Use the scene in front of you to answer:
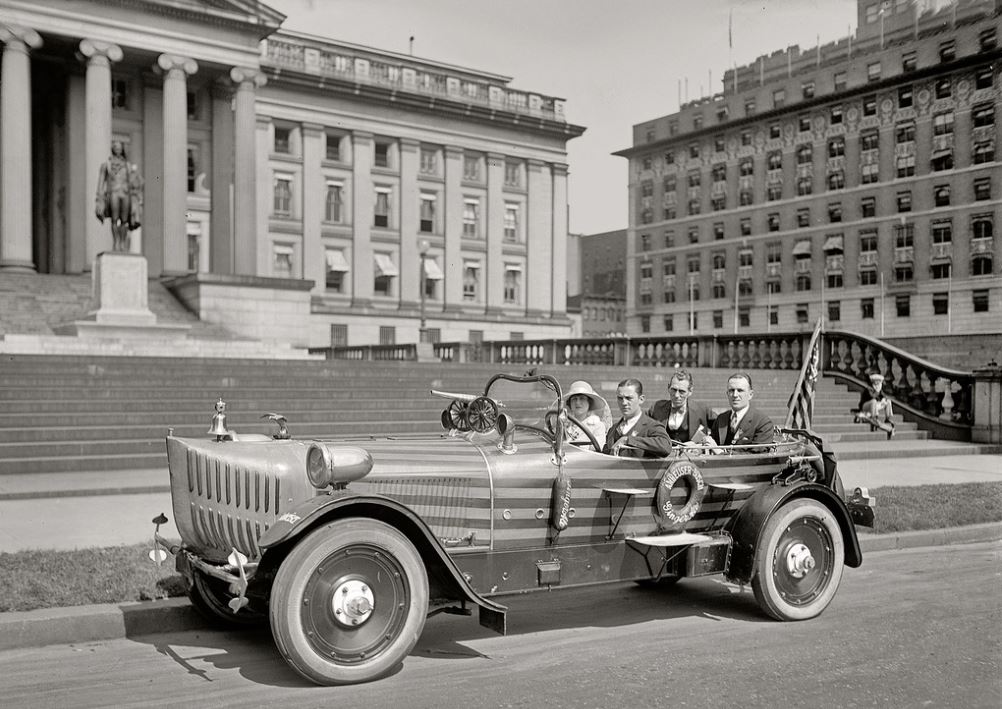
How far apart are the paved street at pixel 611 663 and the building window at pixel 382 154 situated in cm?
5794

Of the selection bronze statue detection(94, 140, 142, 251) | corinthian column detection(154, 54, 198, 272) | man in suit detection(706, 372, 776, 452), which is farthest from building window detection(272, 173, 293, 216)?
man in suit detection(706, 372, 776, 452)

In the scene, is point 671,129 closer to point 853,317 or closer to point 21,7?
point 853,317

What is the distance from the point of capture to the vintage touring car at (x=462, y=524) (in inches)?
197

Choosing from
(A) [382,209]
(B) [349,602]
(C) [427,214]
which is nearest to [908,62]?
(C) [427,214]

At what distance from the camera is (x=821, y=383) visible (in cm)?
2325

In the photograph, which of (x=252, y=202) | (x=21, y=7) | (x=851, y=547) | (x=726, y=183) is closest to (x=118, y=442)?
(x=851, y=547)

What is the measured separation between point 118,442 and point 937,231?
216 feet

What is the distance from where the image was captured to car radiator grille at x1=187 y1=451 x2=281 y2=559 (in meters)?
5.26

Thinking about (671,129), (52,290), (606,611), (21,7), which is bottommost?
(606,611)

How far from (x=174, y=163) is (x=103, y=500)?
3287 cm

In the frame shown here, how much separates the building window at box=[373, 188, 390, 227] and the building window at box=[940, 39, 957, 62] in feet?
122

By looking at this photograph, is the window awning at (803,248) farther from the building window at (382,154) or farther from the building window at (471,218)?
the building window at (382,154)

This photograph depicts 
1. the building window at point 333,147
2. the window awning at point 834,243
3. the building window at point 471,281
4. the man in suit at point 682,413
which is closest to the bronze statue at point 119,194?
the man in suit at point 682,413

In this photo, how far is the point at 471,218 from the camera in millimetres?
66250
